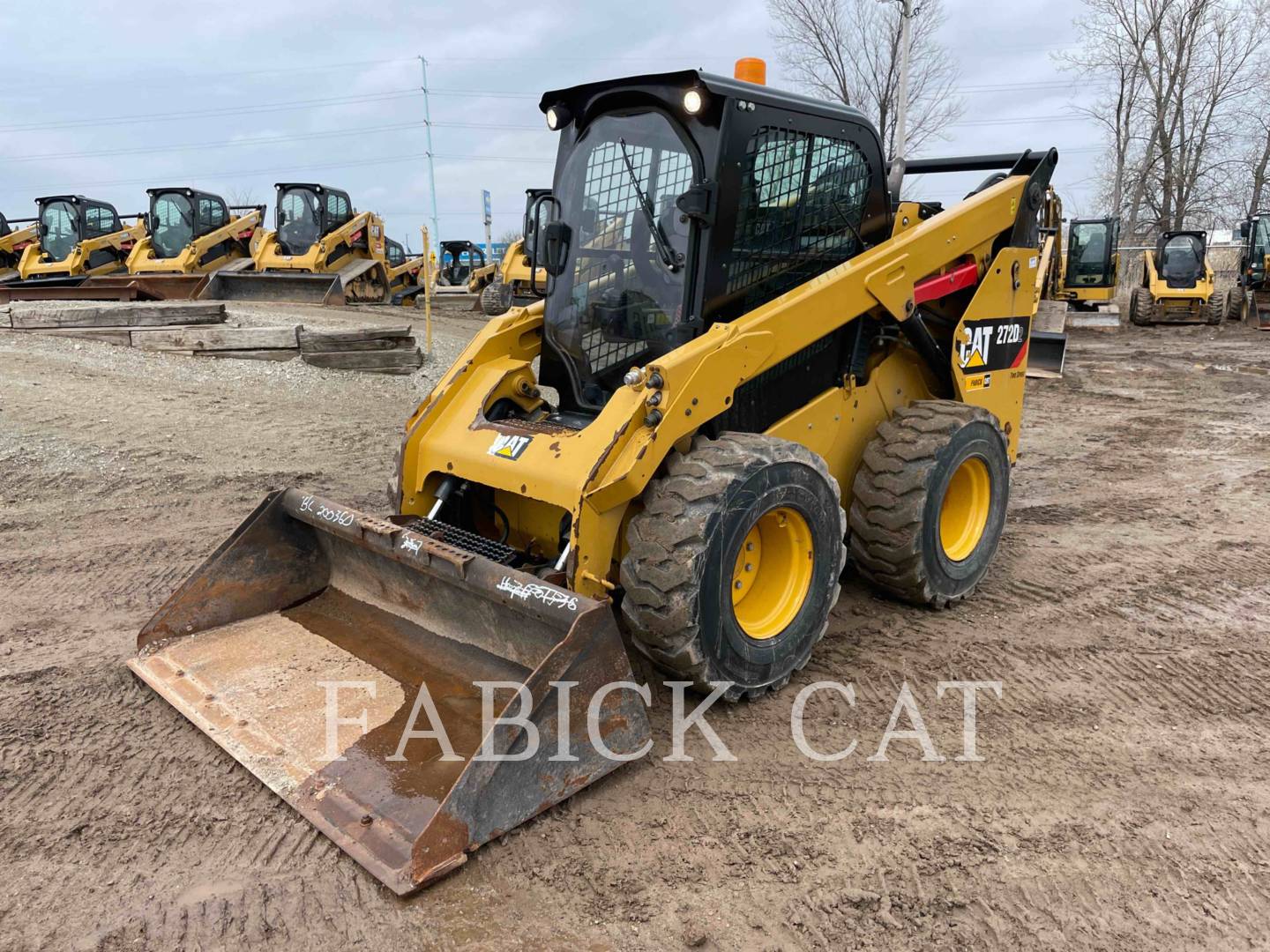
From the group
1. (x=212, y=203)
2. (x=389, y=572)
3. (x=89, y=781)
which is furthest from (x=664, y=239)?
(x=212, y=203)

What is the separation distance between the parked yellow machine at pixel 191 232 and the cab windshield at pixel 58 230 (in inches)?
73.0

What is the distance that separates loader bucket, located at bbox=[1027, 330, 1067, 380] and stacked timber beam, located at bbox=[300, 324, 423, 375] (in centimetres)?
712

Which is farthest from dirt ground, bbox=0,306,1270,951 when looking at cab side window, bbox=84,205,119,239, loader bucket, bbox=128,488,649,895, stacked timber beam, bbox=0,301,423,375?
cab side window, bbox=84,205,119,239

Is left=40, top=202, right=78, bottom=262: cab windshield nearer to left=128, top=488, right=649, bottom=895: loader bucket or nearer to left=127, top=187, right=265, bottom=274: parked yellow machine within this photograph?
left=127, top=187, right=265, bottom=274: parked yellow machine

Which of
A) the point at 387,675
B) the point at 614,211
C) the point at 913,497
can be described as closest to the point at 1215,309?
the point at 913,497

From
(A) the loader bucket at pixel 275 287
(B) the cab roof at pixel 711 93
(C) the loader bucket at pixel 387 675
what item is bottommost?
(C) the loader bucket at pixel 387 675

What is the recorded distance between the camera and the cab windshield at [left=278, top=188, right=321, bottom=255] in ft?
59.8

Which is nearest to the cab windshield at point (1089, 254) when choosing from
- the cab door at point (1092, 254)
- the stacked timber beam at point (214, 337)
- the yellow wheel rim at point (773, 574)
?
the cab door at point (1092, 254)

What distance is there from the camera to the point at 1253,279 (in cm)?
1936

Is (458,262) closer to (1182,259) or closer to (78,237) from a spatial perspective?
(78,237)

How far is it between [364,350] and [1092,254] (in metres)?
17.7

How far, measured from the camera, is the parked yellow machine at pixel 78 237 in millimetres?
18703

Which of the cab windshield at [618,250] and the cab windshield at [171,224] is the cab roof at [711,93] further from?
the cab windshield at [171,224]

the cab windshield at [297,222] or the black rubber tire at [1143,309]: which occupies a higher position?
the cab windshield at [297,222]
